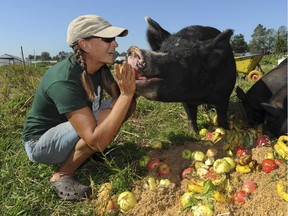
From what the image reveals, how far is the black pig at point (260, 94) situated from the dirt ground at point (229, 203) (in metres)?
1.21

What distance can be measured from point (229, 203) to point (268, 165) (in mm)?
624

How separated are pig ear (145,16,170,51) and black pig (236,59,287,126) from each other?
1.22 m

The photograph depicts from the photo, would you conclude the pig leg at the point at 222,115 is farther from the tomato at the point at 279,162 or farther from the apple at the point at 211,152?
the tomato at the point at 279,162

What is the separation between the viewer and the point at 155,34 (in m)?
4.34

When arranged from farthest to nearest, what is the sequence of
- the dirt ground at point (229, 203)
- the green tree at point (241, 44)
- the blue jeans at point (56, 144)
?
the green tree at point (241, 44), the blue jeans at point (56, 144), the dirt ground at point (229, 203)

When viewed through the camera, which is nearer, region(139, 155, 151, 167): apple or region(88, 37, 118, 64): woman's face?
region(88, 37, 118, 64): woman's face

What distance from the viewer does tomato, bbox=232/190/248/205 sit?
2.53 meters

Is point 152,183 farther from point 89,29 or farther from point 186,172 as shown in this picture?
point 89,29

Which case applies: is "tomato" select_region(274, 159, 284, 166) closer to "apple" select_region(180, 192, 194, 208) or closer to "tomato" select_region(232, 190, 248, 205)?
"tomato" select_region(232, 190, 248, 205)

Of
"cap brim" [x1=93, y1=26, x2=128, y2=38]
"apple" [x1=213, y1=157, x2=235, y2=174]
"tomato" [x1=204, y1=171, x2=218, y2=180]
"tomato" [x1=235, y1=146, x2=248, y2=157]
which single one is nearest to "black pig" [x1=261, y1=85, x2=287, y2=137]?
"tomato" [x1=235, y1=146, x2=248, y2=157]

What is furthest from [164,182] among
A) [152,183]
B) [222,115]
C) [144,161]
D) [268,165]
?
[222,115]

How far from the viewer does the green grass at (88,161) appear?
2855 millimetres

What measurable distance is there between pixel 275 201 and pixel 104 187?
135 centimetres

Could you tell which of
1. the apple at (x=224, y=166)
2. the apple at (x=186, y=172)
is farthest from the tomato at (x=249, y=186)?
the apple at (x=186, y=172)
